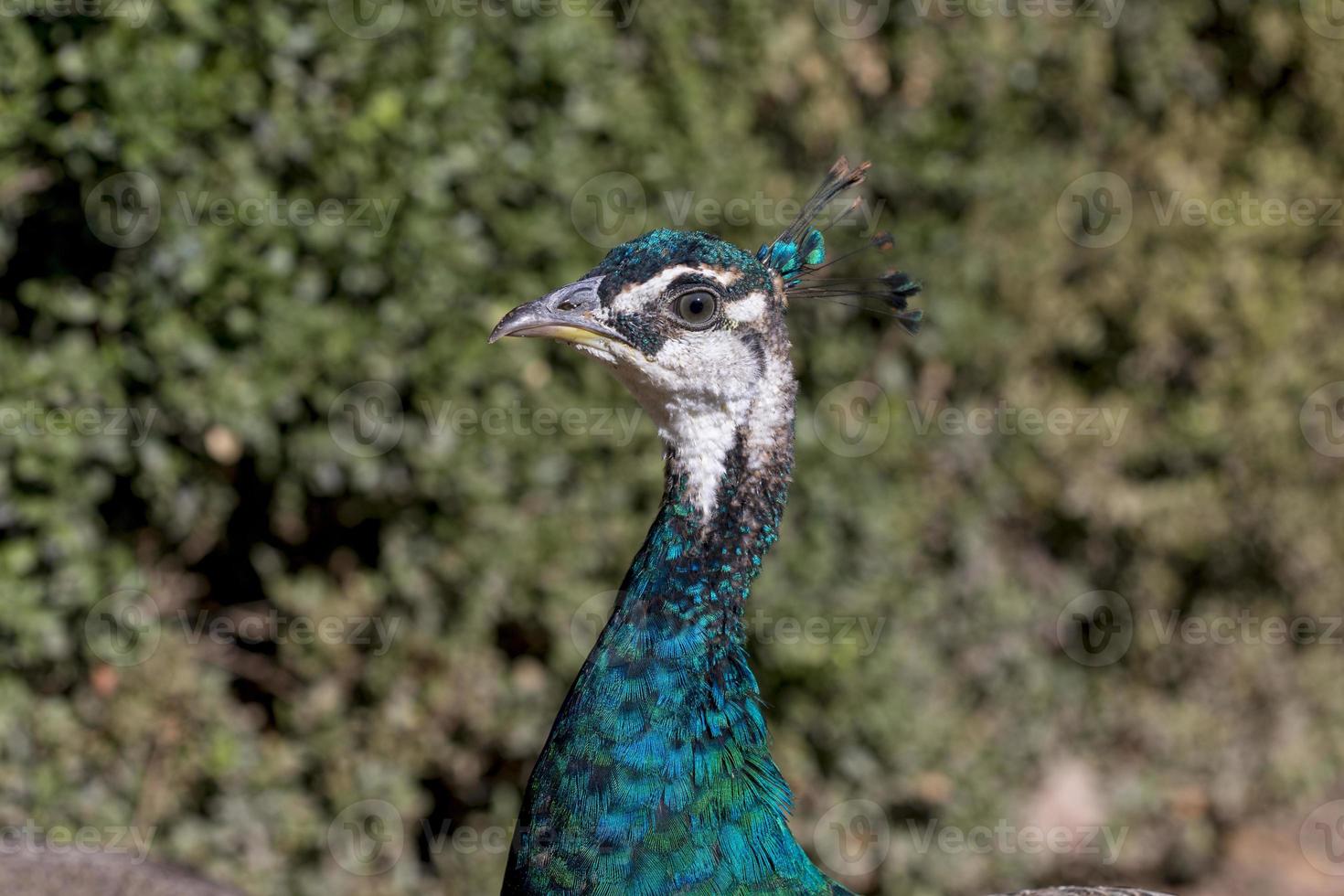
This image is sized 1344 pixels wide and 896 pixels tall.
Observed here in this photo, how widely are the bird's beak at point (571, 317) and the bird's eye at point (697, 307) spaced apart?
93 mm

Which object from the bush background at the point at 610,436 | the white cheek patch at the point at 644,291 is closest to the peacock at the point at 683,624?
the white cheek patch at the point at 644,291

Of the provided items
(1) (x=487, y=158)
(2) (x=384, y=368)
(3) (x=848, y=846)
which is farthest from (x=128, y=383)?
(3) (x=848, y=846)

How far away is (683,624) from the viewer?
187 cm

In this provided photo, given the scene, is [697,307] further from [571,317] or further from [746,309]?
[571,317]

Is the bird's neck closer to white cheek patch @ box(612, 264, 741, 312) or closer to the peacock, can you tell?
the peacock

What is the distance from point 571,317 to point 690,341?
18cm

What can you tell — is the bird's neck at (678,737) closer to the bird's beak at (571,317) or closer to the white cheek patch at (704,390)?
the white cheek patch at (704,390)

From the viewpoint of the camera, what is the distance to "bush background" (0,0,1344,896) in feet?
9.55

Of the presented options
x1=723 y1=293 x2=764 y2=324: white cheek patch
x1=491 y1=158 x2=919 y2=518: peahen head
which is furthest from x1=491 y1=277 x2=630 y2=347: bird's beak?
x1=723 y1=293 x2=764 y2=324: white cheek patch

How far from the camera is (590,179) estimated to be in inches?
129

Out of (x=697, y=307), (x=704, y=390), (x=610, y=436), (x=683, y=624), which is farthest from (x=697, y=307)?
(x=610, y=436)

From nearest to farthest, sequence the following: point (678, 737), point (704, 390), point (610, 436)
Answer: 1. point (678, 737)
2. point (704, 390)
3. point (610, 436)

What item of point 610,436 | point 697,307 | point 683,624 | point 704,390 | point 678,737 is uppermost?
point 697,307

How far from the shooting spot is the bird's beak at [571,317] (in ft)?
6.43
